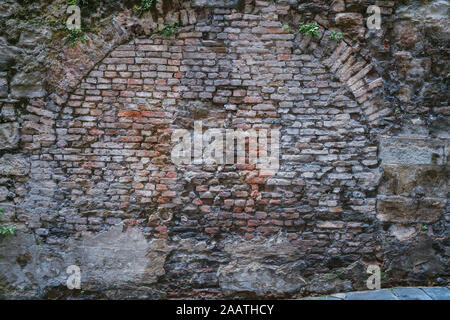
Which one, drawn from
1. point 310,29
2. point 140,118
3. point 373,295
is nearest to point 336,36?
point 310,29

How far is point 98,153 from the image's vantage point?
2.67m

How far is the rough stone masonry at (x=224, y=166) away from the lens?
2.65 metres

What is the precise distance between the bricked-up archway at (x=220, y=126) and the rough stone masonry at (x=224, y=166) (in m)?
0.01

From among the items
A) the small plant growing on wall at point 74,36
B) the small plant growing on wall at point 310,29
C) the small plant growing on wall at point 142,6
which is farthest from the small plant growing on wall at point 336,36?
the small plant growing on wall at point 74,36

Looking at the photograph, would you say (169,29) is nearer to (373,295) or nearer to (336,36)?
(336,36)

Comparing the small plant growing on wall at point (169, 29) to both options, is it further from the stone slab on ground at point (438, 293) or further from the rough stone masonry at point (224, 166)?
the stone slab on ground at point (438, 293)

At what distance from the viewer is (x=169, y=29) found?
8.63 ft

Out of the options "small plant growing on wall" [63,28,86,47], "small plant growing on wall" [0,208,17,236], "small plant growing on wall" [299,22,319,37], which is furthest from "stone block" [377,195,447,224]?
"small plant growing on wall" [0,208,17,236]

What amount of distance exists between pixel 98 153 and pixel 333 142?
7.26ft

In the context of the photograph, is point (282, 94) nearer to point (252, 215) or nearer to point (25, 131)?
point (252, 215)

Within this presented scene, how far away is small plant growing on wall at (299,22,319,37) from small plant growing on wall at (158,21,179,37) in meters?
1.16

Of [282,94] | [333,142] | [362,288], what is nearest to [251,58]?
[282,94]

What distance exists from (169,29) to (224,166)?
4.49ft

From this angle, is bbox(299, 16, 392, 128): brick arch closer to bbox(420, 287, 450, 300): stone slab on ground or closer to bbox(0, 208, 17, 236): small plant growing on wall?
bbox(420, 287, 450, 300): stone slab on ground
